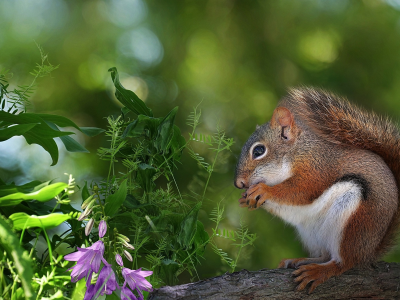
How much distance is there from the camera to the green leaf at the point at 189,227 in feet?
3.28

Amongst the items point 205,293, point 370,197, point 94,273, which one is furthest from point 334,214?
point 94,273

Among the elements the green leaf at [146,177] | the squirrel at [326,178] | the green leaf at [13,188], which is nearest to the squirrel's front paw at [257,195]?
the squirrel at [326,178]

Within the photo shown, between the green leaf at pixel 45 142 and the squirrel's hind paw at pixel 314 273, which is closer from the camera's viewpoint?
the green leaf at pixel 45 142

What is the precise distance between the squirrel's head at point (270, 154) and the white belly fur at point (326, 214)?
0.32ft

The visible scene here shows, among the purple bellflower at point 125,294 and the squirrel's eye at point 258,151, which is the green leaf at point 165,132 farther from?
the squirrel's eye at point 258,151

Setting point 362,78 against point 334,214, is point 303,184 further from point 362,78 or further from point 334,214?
point 362,78

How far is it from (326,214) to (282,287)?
0.93 feet

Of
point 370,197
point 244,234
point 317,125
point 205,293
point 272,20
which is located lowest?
point 205,293

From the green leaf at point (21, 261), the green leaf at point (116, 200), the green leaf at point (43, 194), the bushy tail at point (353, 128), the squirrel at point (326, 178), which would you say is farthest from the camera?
the bushy tail at point (353, 128)

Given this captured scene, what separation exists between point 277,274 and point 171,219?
0.37 metres

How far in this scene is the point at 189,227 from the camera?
3.30 feet

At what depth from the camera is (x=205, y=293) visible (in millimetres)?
1070

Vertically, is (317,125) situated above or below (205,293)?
above

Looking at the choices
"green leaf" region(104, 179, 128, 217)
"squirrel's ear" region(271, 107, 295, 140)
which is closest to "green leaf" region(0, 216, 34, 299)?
"green leaf" region(104, 179, 128, 217)
